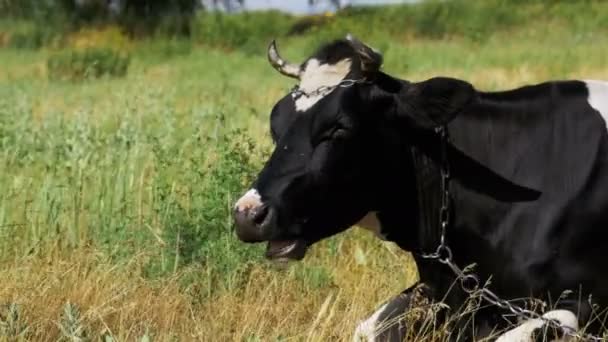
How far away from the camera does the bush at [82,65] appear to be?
68.6 ft

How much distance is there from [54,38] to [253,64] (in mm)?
10242

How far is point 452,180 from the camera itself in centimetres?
405

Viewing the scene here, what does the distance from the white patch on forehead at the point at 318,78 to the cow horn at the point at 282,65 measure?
14 cm

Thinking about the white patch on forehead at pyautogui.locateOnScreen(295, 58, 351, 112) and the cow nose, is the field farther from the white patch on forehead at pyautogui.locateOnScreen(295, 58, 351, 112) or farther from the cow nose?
the white patch on forehead at pyautogui.locateOnScreen(295, 58, 351, 112)

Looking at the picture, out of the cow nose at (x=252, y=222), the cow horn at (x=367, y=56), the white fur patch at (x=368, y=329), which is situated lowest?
the white fur patch at (x=368, y=329)

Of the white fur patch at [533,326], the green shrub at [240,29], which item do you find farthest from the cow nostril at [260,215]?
the green shrub at [240,29]

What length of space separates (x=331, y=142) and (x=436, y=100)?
0.43 meters

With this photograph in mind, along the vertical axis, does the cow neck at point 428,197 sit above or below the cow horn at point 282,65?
below

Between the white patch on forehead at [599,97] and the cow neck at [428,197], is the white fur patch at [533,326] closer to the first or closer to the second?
the cow neck at [428,197]

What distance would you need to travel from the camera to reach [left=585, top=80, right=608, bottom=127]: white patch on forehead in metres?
4.08

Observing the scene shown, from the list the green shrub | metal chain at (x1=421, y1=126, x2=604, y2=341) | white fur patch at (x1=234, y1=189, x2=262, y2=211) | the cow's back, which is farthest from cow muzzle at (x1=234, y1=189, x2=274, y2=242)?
the green shrub

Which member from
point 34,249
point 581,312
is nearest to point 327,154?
point 581,312

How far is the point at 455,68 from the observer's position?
64.6ft

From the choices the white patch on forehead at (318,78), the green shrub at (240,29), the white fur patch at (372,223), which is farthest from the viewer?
the green shrub at (240,29)
